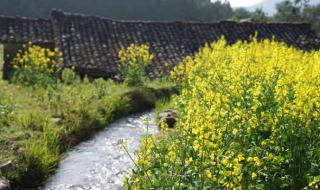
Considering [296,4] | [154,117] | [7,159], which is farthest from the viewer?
[296,4]

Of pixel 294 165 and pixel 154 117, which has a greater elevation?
pixel 294 165

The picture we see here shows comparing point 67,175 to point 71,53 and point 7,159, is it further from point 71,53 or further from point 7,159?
point 71,53

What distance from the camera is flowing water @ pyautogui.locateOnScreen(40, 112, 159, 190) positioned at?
299 inches

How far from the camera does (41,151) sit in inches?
317

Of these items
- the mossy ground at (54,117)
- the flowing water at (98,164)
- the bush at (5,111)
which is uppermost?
the bush at (5,111)

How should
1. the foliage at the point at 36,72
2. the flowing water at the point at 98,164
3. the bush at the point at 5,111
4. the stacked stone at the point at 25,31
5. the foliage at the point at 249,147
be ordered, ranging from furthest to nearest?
the stacked stone at the point at 25,31 → the foliage at the point at 36,72 → the bush at the point at 5,111 → the flowing water at the point at 98,164 → the foliage at the point at 249,147

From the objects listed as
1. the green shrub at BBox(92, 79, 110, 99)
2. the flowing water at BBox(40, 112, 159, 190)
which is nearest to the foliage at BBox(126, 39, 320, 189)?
the flowing water at BBox(40, 112, 159, 190)

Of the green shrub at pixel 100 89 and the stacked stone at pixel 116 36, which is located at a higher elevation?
the stacked stone at pixel 116 36

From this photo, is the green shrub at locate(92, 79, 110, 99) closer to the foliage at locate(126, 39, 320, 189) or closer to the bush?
the bush

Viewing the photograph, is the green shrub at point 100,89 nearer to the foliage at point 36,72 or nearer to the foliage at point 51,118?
the foliage at point 51,118

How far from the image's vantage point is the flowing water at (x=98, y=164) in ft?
24.9

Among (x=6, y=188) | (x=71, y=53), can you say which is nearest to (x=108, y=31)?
(x=71, y=53)

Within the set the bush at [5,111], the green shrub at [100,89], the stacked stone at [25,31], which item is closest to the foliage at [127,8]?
the stacked stone at [25,31]

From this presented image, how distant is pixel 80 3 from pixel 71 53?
3230 centimetres
